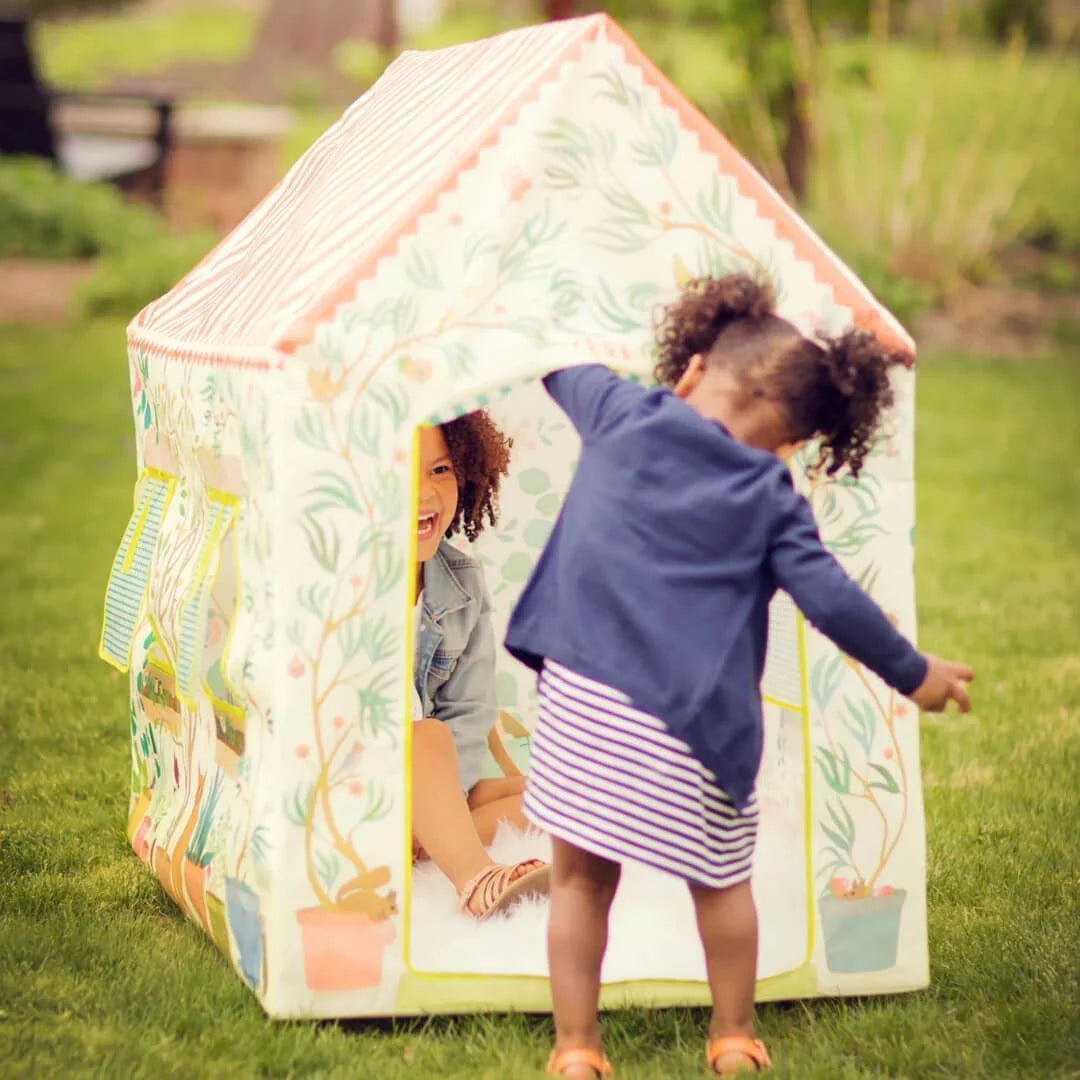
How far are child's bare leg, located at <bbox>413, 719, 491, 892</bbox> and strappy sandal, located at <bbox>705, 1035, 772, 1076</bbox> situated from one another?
811 mm

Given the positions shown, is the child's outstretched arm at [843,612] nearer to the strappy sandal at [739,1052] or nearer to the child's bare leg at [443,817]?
the strappy sandal at [739,1052]

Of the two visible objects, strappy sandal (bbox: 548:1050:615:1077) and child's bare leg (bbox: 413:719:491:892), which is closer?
strappy sandal (bbox: 548:1050:615:1077)

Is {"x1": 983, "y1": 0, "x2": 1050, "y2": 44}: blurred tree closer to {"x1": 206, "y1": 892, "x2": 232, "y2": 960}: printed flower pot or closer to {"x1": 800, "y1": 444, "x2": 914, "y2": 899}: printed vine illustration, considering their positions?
{"x1": 800, "y1": 444, "x2": 914, "y2": 899}: printed vine illustration

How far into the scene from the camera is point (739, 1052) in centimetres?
278

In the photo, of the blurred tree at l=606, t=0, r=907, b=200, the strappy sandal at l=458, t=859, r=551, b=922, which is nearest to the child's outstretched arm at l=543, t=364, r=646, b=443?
the strappy sandal at l=458, t=859, r=551, b=922

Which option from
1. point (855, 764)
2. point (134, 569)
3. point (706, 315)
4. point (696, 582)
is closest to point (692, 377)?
point (706, 315)

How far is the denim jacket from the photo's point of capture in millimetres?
3803

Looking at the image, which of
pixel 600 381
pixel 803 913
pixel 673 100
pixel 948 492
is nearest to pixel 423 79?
pixel 673 100

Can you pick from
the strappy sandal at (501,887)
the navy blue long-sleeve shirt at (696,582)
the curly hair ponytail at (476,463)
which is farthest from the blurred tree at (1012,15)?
the navy blue long-sleeve shirt at (696,582)

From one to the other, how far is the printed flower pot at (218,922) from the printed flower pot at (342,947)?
0.33 m

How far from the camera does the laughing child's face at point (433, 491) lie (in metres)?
3.63

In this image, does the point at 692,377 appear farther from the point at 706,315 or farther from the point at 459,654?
the point at 459,654

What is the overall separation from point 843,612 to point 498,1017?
1.06 meters

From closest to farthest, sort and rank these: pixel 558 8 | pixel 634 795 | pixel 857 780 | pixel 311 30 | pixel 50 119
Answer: pixel 634 795 < pixel 857 780 < pixel 558 8 < pixel 50 119 < pixel 311 30
